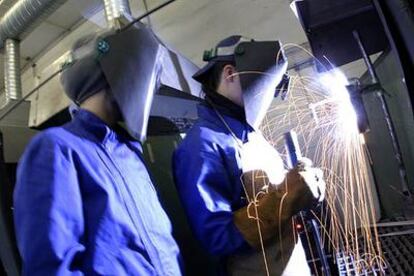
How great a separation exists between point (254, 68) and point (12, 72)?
6.02 feet

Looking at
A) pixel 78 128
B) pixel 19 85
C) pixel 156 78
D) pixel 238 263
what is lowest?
pixel 238 263

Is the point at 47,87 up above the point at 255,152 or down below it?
above

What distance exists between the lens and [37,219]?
2.26 ft

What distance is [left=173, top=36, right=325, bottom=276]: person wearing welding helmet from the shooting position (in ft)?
3.09

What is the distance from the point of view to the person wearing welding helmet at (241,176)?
37.1 inches

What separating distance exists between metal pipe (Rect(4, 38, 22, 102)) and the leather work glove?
1.92 m

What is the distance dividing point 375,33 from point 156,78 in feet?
3.36

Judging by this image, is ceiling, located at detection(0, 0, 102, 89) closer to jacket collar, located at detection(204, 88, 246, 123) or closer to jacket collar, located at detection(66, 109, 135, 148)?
jacket collar, located at detection(204, 88, 246, 123)

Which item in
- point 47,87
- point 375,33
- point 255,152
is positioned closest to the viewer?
point 255,152

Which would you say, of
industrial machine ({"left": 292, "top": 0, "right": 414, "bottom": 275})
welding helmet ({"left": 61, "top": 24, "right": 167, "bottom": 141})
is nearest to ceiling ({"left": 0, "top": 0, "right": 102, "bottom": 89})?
industrial machine ({"left": 292, "top": 0, "right": 414, "bottom": 275})

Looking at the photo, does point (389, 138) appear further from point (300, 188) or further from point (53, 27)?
point (53, 27)

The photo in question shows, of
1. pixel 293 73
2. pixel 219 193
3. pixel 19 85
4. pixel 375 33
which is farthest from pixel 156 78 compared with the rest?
pixel 293 73

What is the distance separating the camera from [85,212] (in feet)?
2.54

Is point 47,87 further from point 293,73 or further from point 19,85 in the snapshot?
point 293,73
